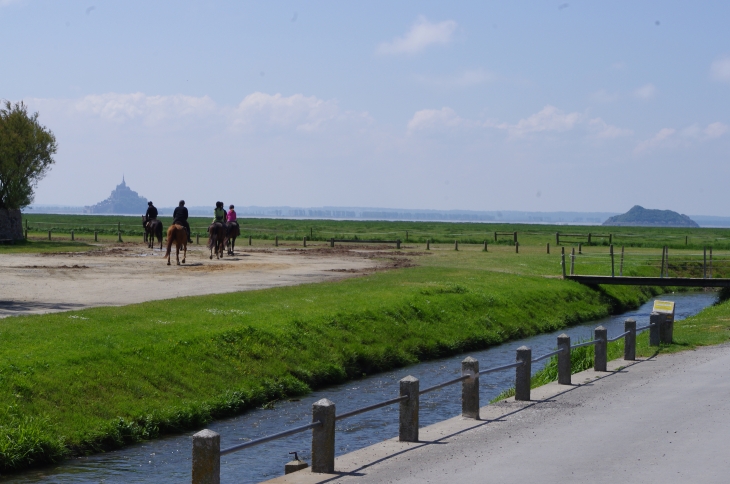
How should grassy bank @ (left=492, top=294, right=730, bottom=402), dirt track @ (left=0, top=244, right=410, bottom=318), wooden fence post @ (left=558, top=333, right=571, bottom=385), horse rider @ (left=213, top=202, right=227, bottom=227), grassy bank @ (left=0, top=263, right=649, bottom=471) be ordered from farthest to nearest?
horse rider @ (left=213, top=202, right=227, bottom=227) → dirt track @ (left=0, top=244, right=410, bottom=318) → grassy bank @ (left=492, top=294, right=730, bottom=402) → wooden fence post @ (left=558, top=333, right=571, bottom=385) → grassy bank @ (left=0, top=263, right=649, bottom=471)

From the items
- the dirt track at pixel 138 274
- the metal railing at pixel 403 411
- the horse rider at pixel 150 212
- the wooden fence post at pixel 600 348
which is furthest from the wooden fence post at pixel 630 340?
the horse rider at pixel 150 212

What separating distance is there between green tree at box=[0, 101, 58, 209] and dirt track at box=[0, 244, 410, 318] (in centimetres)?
903

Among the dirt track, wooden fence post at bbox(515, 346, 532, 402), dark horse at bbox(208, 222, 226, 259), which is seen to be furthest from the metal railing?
dark horse at bbox(208, 222, 226, 259)

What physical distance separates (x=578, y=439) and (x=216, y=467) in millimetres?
5399

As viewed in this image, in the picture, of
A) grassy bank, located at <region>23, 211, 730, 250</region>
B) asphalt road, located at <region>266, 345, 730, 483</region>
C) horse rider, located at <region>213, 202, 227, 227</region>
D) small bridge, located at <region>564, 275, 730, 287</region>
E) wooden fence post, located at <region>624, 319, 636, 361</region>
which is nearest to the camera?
asphalt road, located at <region>266, 345, 730, 483</region>

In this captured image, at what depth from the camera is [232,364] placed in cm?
1898

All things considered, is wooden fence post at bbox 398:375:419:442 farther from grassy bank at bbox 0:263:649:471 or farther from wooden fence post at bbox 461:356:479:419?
grassy bank at bbox 0:263:649:471

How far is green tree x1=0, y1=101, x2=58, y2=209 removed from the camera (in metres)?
54.2

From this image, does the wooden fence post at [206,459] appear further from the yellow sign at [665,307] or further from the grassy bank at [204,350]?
the yellow sign at [665,307]

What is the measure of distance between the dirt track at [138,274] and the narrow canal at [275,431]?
7.67 meters

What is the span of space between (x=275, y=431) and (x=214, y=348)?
13.2 ft

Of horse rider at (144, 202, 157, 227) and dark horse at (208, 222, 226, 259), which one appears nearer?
dark horse at (208, 222, 226, 259)

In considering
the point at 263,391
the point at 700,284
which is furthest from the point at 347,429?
the point at 700,284

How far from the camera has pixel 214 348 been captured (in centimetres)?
1909
